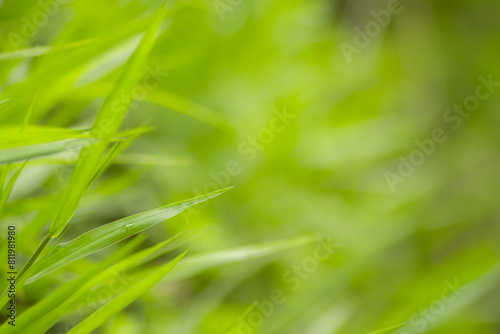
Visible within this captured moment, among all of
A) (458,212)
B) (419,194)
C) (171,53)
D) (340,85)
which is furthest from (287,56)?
(458,212)

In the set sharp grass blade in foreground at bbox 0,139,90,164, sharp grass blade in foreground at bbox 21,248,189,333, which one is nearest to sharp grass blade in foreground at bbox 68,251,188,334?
sharp grass blade in foreground at bbox 21,248,189,333

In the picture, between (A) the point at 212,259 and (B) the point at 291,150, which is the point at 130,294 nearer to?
(A) the point at 212,259

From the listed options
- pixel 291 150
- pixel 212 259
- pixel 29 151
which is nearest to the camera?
pixel 29 151

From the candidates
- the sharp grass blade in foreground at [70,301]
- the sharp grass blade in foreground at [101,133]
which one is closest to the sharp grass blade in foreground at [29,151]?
the sharp grass blade in foreground at [101,133]

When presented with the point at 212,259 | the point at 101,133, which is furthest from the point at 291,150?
the point at 101,133

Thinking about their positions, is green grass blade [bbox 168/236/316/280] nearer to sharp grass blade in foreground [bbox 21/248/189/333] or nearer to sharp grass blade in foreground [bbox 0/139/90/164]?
sharp grass blade in foreground [bbox 21/248/189/333]

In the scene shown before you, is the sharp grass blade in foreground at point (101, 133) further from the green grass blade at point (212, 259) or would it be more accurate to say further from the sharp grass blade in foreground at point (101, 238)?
the green grass blade at point (212, 259)

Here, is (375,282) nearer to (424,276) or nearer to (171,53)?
(424,276)

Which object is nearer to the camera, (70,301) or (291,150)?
(70,301)

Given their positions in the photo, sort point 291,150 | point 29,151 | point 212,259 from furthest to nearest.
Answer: point 291,150 < point 212,259 < point 29,151

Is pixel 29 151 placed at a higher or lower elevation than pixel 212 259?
higher
